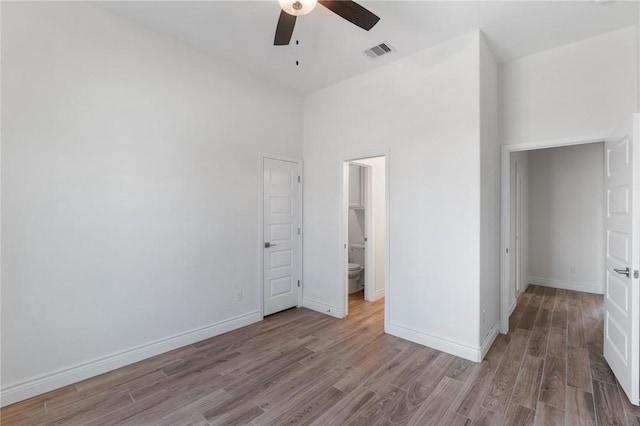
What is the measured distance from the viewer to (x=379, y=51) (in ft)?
10.4

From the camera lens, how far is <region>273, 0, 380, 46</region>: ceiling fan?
Result: 73.5 inches

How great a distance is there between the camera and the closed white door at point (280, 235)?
392 cm

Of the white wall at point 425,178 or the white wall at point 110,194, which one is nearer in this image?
the white wall at point 110,194

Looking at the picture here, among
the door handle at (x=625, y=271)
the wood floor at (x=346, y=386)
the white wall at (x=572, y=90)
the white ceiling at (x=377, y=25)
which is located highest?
the white ceiling at (x=377, y=25)

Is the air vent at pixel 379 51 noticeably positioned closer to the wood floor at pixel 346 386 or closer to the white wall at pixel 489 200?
the white wall at pixel 489 200

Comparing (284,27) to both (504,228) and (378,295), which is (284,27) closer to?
(504,228)

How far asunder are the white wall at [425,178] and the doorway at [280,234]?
56 centimetres

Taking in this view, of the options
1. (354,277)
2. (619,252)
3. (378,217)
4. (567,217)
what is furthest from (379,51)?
(567,217)

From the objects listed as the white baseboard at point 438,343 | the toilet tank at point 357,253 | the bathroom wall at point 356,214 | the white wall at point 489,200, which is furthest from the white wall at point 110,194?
the white wall at point 489,200

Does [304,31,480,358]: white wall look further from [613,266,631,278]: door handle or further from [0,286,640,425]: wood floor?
[613,266,631,278]: door handle

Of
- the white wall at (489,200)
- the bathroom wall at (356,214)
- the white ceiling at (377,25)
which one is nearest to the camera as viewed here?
the white ceiling at (377,25)

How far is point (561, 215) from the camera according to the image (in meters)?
5.34

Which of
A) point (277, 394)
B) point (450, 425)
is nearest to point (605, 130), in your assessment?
point (450, 425)

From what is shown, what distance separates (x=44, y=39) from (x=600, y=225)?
7.58 metres
